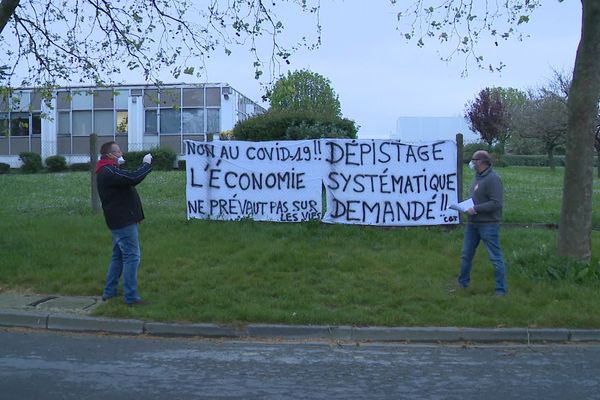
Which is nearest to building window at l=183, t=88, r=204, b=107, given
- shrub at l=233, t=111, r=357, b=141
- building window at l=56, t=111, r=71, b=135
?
building window at l=56, t=111, r=71, b=135

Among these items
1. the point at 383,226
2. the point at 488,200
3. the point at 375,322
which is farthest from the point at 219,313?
the point at 383,226

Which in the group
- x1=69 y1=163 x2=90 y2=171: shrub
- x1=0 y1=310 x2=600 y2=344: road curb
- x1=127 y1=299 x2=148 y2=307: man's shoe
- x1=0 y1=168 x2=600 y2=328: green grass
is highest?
x1=69 y1=163 x2=90 y2=171: shrub

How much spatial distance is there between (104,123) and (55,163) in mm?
3768

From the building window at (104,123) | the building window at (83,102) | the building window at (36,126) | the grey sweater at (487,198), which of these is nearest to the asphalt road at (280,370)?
the grey sweater at (487,198)

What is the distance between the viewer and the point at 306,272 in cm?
873

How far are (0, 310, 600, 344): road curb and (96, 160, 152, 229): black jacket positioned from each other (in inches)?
45.7

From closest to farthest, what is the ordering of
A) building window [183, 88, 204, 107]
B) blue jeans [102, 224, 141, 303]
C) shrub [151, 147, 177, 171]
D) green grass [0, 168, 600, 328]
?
1. green grass [0, 168, 600, 328]
2. blue jeans [102, 224, 141, 303]
3. shrub [151, 147, 177, 171]
4. building window [183, 88, 204, 107]

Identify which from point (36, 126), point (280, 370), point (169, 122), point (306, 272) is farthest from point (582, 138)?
point (36, 126)

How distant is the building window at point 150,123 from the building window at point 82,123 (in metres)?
3.17

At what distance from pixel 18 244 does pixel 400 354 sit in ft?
21.7

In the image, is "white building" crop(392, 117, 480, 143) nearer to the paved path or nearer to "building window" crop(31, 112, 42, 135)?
"building window" crop(31, 112, 42, 135)

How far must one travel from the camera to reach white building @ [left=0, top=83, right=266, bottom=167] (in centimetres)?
3272

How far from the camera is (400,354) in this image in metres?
6.38

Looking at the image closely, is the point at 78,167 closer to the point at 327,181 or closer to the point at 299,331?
the point at 327,181
